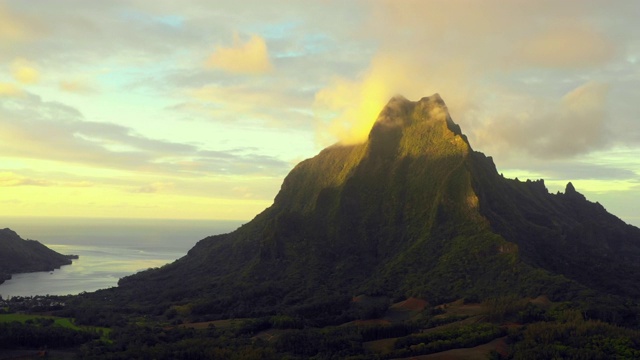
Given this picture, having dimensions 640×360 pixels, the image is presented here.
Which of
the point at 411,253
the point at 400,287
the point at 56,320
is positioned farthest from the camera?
the point at 411,253

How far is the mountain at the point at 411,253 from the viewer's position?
146 m

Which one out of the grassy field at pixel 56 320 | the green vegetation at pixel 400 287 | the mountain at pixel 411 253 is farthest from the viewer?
→ the mountain at pixel 411 253

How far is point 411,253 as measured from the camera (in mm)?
166750

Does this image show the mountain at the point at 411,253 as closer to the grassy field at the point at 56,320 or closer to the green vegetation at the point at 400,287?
the green vegetation at the point at 400,287

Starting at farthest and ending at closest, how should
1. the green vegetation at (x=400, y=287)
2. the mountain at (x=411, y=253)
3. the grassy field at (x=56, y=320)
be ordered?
1. the mountain at (x=411, y=253)
2. the grassy field at (x=56, y=320)
3. the green vegetation at (x=400, y=287)

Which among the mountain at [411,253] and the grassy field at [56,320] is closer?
the grassy field at [56,320]

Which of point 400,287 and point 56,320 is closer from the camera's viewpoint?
point 56,320

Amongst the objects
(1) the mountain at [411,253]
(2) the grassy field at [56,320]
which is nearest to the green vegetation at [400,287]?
(1) the mountain at [411,253]

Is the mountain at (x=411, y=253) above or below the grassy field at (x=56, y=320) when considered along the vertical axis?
above

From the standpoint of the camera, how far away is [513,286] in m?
136

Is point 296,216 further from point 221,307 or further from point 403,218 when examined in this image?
point 221,307

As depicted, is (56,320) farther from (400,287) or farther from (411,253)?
(411,253)

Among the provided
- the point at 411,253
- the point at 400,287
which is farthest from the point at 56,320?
the point at 411,253

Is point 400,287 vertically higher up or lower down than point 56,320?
higher up
